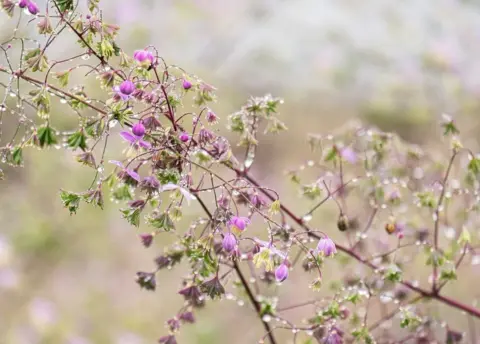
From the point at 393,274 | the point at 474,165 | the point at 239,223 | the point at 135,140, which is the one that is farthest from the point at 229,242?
the point at 474,165

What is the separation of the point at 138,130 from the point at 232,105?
62.9 inches

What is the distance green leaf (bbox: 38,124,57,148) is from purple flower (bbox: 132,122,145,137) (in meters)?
0.08

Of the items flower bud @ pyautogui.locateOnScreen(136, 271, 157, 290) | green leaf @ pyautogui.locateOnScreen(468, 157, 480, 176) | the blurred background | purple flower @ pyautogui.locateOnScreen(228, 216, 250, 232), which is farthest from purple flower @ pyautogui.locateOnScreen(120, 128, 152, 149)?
the blurred background

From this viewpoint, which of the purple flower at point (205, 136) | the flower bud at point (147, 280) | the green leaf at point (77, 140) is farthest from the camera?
the flower bud at point (147, 280)

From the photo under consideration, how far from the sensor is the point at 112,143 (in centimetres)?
195

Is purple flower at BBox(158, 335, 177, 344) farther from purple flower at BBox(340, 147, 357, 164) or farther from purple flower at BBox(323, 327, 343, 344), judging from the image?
purple flower at BBox(340, 147, 357, 164)

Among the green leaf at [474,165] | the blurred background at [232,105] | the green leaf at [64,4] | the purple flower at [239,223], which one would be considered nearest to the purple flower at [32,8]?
the green leaf at [64,4]

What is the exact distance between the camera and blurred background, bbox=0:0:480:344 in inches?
69.8

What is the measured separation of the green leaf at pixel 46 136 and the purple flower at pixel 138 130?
0.08m

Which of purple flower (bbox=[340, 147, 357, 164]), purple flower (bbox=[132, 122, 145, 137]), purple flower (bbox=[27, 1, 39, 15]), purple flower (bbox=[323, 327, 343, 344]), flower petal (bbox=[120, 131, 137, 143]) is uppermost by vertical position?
purple flower (bbox=[340, 147, 357, 164])

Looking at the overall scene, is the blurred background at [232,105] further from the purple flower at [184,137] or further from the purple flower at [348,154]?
the purple flower at [184,137]

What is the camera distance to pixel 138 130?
56 centimetres

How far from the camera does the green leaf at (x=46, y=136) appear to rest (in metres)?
0.51

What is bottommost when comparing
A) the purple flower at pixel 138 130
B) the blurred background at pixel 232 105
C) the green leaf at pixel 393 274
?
the green leaf at pixel 393 274
